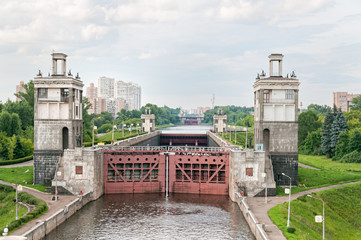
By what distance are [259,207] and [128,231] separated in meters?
16.4

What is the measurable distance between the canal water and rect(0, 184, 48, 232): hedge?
2.79m

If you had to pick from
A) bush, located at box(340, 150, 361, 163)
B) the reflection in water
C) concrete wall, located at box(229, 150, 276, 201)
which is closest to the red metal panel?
the reflection in water

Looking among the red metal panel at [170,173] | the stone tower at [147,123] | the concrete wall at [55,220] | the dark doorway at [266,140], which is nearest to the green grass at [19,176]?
the concrete wall at [55,220]

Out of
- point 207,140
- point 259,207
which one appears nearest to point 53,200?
point 259,207

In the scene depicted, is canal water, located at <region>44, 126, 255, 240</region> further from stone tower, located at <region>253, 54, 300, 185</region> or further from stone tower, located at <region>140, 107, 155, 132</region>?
stone tower, located at <region>140, 107, 155, 132</region>

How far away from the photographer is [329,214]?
49125mm

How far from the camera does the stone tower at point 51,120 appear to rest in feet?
190

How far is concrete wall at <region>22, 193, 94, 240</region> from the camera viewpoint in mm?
35047

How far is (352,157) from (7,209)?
7013cm

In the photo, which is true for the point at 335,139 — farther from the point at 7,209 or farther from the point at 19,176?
the point at 7,209

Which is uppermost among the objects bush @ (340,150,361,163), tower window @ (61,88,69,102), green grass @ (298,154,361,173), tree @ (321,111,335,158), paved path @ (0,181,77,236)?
tower window @ (61,88,69,102)

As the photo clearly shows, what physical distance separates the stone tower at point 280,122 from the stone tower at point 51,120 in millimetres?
28495

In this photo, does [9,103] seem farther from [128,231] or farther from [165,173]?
[128,231]

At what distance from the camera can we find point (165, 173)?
192ft
